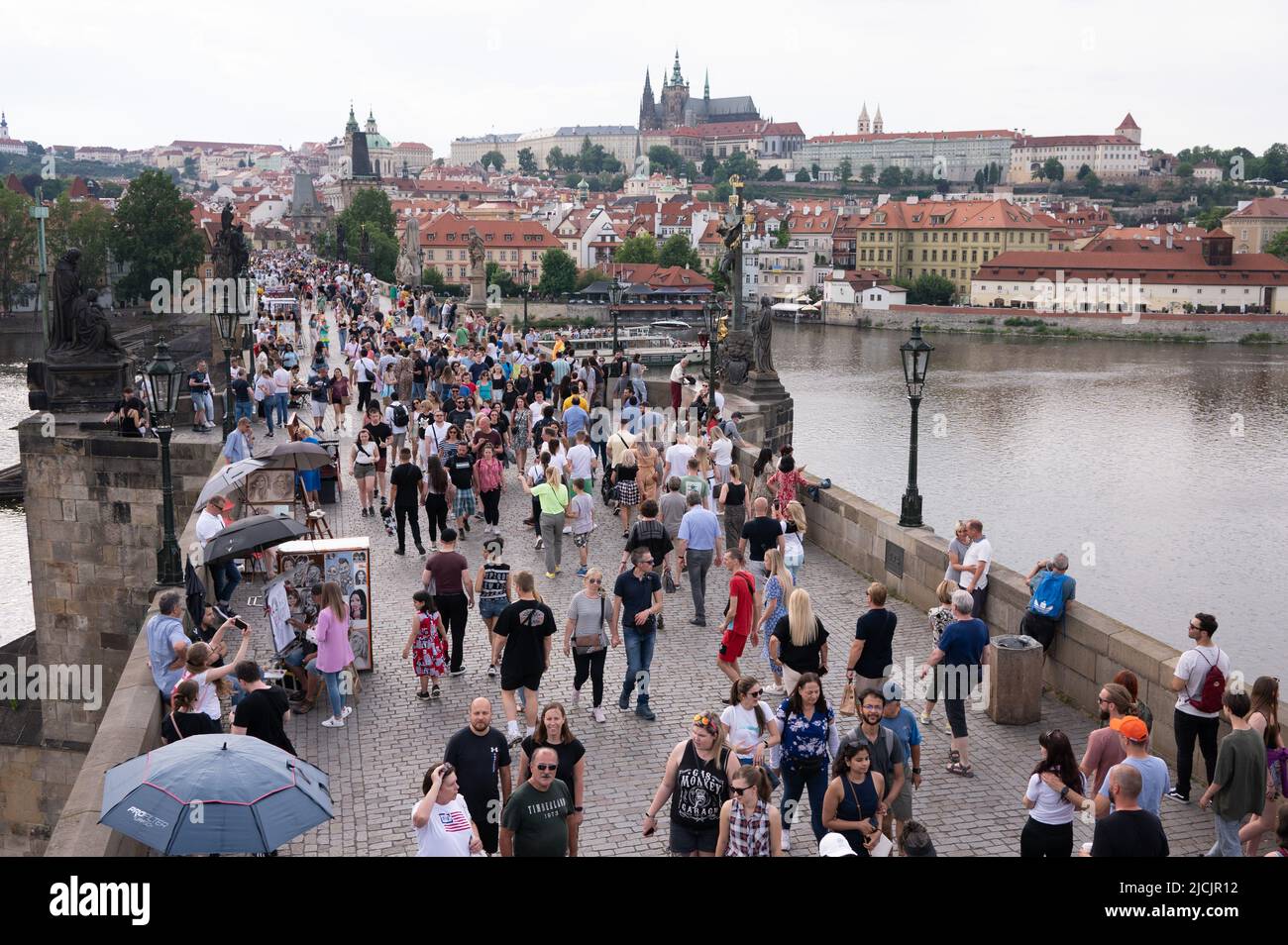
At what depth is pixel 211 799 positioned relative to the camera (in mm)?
5176

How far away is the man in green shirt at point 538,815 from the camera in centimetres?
537

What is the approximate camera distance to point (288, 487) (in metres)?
12.9

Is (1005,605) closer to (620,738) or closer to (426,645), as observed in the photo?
(620,738)

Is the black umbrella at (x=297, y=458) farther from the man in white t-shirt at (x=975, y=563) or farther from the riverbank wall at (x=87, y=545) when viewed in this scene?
the man in white t-shirt at (x=975, y=563)

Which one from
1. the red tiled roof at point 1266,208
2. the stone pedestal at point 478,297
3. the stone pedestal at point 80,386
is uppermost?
the red tiled roof at point 1266,208

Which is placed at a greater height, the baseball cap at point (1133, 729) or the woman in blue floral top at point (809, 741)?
the baseball cap at point (1133, 729)

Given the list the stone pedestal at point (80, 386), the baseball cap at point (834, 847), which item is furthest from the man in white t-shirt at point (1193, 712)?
the stone pedestal at point (80, 386)

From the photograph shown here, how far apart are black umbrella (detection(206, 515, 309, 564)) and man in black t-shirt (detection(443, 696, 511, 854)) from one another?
367 centimetres

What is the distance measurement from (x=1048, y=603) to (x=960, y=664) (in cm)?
142

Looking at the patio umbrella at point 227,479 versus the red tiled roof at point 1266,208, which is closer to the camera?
the patio umbrella at point 227,479

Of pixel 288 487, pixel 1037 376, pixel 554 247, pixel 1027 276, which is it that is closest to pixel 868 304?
pixel 1027 276

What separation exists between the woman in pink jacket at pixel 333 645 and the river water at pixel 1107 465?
17779 millimetres

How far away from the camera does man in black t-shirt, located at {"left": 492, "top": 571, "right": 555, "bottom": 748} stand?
25.0 feet
